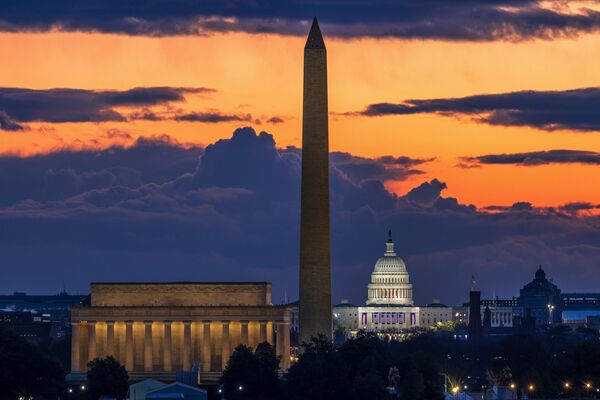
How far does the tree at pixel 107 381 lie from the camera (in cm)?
17850

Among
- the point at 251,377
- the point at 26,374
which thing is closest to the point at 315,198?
the point at 251,377

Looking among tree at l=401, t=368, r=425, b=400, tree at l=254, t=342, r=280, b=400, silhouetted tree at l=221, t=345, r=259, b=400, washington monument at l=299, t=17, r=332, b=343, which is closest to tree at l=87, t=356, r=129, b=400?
silhouetted tree at l=221, t=345, r=259, b=400

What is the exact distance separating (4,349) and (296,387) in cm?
2541

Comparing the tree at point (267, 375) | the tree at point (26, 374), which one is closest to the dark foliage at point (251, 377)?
the tree at point (267, 375)

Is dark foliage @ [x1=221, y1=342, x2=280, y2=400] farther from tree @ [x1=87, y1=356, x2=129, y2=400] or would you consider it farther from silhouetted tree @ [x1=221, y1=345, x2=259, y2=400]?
tree @ [x1=87, y1=356, x2=129, y2=400]

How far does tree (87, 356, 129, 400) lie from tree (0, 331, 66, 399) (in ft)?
7.90

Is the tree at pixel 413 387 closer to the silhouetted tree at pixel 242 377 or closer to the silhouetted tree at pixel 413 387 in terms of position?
the silhouetted tree at pixel 413 387

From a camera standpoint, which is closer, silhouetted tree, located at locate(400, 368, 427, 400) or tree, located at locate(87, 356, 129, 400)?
silhouetted tree, located at locate(400, 368, 427, 400)

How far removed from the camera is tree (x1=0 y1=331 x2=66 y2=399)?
175125mm

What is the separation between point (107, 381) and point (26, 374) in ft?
20.7

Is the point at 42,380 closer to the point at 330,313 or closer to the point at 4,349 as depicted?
the point at 4,349

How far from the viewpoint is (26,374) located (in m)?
178

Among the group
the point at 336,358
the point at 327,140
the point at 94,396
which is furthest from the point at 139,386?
the point at 327,140

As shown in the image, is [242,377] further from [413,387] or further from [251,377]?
[413,387]
